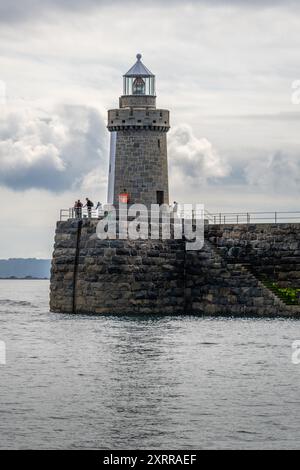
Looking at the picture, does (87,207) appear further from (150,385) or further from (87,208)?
(150,385)

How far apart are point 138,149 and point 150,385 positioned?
98.5 feet

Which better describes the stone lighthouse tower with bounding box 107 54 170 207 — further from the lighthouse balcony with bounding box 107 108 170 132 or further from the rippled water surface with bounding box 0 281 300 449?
the rippled water surface with bounding box 0 281 300 449

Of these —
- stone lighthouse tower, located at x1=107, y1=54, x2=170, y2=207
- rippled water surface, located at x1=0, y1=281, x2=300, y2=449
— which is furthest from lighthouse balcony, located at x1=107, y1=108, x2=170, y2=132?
rippled water surface, located at x1=0, y1=281, x2=300, y2=449

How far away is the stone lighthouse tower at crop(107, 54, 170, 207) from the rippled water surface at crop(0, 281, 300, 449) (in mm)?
11189

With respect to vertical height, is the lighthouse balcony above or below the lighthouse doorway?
above

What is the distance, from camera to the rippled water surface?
1266 inches

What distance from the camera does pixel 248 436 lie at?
31984 mm

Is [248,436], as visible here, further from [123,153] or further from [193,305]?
[123,153]

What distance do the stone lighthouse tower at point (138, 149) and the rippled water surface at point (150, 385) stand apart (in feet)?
36.7

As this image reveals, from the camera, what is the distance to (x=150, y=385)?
39.6m

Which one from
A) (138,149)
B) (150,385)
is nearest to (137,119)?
(138,149)

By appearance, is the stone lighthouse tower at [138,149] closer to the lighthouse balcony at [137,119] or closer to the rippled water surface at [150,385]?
the lighthouse balcony at [137,119]
